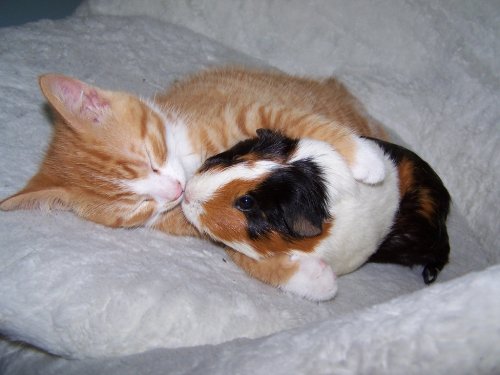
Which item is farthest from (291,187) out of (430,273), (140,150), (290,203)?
(430,273)

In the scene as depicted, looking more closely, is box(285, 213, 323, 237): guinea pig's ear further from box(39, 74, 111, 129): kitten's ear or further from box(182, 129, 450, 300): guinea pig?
box(39, 74, 111, 129): kitten's ear

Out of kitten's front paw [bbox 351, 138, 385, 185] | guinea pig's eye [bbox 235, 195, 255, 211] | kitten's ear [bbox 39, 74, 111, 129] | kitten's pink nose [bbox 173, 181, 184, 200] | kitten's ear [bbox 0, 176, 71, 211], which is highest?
kitten's front paw [bbox 351, 138, 385, 185]

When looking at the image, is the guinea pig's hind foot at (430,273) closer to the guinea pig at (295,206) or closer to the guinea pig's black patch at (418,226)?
the guinea pig's black patch at (418,226)

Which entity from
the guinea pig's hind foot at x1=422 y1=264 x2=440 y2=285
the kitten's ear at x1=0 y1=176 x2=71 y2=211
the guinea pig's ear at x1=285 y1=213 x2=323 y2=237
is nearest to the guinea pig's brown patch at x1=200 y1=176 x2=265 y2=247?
the guinea pig's ear at x1=285 y1=213 x2=323 y2=237

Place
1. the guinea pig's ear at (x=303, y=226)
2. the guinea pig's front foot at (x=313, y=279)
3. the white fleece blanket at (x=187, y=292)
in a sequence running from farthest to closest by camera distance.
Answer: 1. the guinea pig's front foot at (x=313, y=279)
2. the guinea pig's ear at (x=303, y=226)
3. the white fleece blanket at (x=187, y=292)

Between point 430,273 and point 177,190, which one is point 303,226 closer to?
point 177,190

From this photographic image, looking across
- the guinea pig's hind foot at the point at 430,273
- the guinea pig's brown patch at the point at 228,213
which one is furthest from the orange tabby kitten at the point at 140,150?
the guinea pig's hind foot at the point at 430,273

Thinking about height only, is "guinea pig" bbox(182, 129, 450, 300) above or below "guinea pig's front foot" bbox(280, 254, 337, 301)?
above
